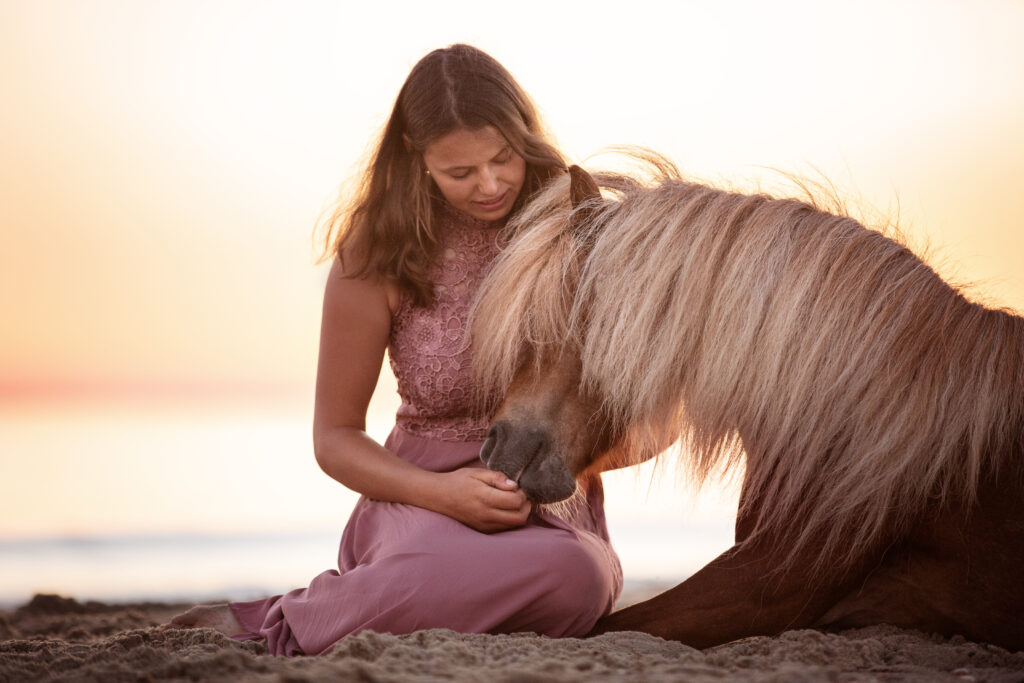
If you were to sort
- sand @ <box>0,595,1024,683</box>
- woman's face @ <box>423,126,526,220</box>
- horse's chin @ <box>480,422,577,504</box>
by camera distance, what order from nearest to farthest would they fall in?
sand @ <box>0,595,1024,683</box>, horse's chin @ <box>480,422,577,504</box>, woman's face @ <box>423,126,526,220</box>

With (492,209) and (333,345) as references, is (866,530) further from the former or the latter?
(333,345)

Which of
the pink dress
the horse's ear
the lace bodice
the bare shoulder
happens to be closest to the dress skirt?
the pink dress

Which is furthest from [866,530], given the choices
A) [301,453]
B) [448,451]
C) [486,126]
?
[301,453]

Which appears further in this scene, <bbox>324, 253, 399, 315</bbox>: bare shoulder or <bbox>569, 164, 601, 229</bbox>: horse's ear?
<bbox>324, 253, 399, 315</bbox>: bare shoulder

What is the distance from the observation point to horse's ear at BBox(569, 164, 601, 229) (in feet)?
6.09

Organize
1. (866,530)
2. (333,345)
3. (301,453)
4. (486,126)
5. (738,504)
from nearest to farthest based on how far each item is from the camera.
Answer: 1. (866,530)
2. (738,504)
3. (486,126)
4. (333,345)
5. (301,453)

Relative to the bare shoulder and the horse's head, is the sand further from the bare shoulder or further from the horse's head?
the bare shoulder

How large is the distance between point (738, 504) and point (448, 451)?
70cm

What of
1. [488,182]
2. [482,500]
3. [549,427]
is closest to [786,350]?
[549,427]

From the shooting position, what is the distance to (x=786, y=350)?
5.37 feet

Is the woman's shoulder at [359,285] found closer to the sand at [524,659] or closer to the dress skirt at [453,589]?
the dress skirt at [453,589]

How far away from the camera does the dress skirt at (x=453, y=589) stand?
182 centimetres

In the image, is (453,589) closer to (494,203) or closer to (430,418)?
(430,418)

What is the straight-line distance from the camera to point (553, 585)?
1.84 meters
